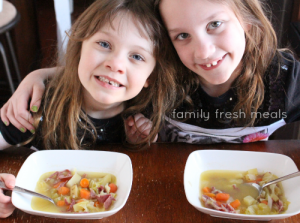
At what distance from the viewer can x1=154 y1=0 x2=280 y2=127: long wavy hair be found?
Answer: 3.88 ft

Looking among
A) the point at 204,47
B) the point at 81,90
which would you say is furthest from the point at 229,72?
the point at 81,90

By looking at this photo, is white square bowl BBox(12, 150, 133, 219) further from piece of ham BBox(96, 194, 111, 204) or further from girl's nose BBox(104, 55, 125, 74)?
girl's nose BBox(104, 55, 125, 74)

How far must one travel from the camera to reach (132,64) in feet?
3.57

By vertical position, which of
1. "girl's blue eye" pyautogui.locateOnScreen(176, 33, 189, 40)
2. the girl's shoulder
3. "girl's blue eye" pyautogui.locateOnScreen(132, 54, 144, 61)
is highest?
"girl's blue eye" pyautogui.locateOnScreen(176, 33, 189, 40)

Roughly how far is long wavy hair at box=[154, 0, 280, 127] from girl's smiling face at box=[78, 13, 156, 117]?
257mm

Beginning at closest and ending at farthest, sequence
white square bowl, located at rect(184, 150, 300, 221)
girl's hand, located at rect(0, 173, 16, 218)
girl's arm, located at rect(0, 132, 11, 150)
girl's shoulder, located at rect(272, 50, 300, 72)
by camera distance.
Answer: girl's hand, located at rect(0, 173, 16, 218) < white square bowl, located at rect(184, 150, 300, 221) < girl's arm, located at rect(0, 132, 11, 150) < girl's shoulder, located at rect(272, 50, 300, 72)

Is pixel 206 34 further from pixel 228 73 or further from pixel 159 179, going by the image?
pixel 159 179

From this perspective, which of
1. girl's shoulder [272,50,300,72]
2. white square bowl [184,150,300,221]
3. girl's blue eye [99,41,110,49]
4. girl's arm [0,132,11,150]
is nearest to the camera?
white square bowl [184,150,300,221]

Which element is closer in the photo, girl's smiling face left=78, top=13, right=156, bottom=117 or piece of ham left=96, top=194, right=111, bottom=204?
piece of ham left=96, top=194, right=111, bottom=204

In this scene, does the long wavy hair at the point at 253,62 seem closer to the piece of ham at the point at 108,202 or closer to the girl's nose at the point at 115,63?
the girl's nose at the point at 115,63

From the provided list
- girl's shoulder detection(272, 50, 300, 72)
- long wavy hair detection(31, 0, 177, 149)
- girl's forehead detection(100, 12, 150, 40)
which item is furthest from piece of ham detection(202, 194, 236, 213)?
girl's shoulder detection(272, 50, 300, 72)

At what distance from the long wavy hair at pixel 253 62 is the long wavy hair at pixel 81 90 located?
0.12 metres

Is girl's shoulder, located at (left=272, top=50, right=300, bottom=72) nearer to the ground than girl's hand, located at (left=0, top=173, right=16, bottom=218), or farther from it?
farther from it

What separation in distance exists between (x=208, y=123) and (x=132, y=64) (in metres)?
0.49
